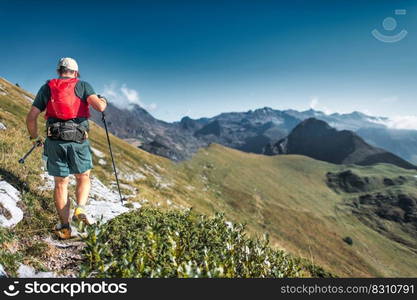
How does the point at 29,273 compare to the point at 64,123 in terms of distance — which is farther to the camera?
the point at 64,123

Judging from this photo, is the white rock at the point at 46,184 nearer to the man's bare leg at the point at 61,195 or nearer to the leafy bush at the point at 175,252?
the man's bare leg at the point at 61,195

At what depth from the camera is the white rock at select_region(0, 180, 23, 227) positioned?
6949 millimetres

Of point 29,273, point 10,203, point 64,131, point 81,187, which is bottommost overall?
point 29,273

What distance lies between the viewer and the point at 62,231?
7203 mm

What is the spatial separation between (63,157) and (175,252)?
4.41 meters

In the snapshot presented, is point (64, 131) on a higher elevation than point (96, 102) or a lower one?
lower

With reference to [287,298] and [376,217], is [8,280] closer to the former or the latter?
[287,298]

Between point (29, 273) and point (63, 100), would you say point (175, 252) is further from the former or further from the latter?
point (63, 100)

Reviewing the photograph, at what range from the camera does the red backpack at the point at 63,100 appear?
22.5 feet

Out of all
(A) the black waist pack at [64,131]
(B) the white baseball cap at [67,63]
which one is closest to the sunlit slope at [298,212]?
(A) the black waist pack at [64,131]

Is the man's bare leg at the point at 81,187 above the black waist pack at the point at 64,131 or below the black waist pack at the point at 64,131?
below

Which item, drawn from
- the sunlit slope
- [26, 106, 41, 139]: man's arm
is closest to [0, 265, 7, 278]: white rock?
[26, 106, 41, 139]: man's arm

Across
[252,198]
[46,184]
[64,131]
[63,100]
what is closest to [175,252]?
[64,131]

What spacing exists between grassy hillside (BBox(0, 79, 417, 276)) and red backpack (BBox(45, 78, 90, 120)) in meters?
3.23
